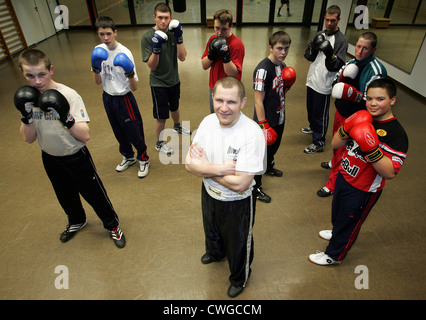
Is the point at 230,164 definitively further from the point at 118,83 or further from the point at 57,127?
the point at 118,83

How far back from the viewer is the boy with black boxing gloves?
1674mm

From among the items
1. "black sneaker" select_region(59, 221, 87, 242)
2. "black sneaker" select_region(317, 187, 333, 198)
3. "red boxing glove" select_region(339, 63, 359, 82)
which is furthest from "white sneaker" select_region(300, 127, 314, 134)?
"black sneaker" select_region(59, 221, 87, 242)

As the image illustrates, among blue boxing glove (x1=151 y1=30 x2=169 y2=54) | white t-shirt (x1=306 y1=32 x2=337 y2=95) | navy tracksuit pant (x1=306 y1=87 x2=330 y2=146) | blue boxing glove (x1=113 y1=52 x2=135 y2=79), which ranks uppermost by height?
blue boxing glove (x1=151 y1=30 x2=169 y2=54)

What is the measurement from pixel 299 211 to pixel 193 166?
1.58 metres

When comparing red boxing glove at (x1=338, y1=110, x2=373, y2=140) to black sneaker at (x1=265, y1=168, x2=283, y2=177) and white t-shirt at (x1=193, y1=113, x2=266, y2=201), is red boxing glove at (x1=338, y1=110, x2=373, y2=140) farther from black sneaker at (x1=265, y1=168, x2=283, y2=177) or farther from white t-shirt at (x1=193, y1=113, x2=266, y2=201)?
black sneaker at (x1=265, y1=168, x2=283, y2=177)

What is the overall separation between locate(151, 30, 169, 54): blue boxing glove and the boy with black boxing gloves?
4.03 ft

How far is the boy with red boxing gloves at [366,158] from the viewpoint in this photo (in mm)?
1551

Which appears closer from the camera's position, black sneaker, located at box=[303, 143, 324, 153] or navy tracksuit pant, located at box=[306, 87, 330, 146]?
navy tracksuit pant, located at box=[306, 87, 330, 146]

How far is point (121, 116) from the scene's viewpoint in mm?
2869

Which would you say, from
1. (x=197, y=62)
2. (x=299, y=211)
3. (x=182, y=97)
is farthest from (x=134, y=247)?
(x=197, y=62)

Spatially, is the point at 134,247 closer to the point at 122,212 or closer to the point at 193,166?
the point at 122,212

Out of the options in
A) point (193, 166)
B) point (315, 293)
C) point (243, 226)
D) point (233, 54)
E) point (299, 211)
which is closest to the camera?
Answer: point (193, 166)

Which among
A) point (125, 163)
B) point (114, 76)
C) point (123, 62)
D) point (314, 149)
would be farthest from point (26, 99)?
point (314, 149)

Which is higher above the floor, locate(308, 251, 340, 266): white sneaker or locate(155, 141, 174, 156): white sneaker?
locate(308, 251, 340, 266): white sneaker
